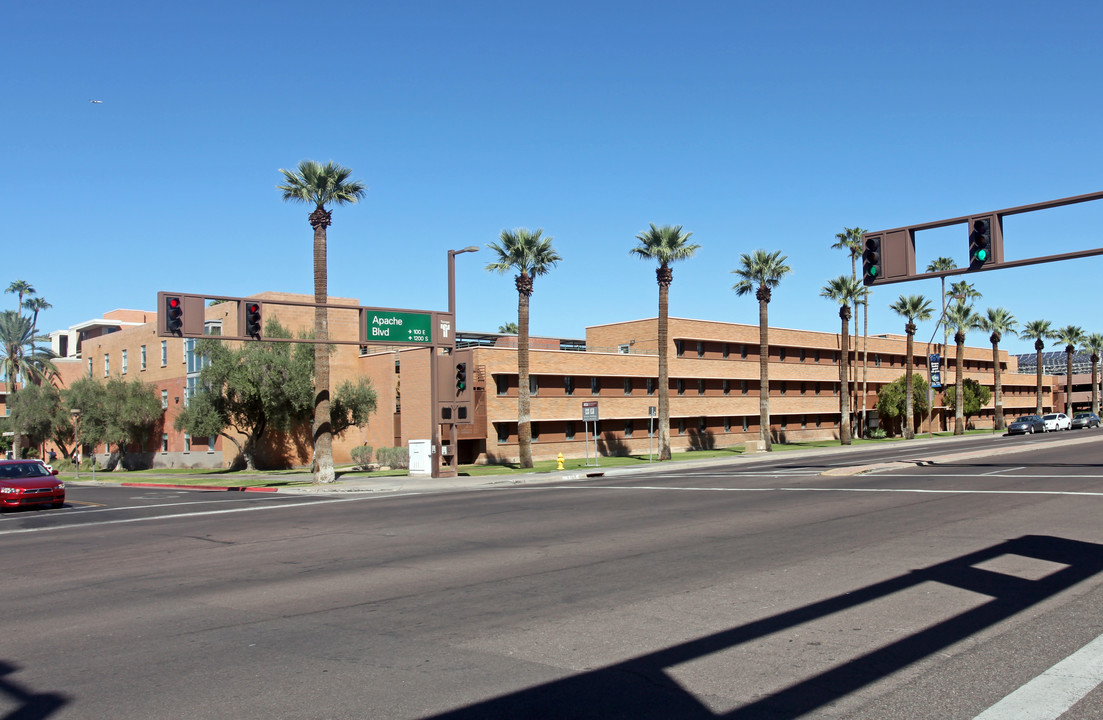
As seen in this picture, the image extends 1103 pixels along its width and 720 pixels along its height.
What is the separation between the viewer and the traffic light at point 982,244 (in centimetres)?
1980

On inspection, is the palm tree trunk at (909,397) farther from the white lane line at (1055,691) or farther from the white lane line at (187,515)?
the white lane line at (1055,691)

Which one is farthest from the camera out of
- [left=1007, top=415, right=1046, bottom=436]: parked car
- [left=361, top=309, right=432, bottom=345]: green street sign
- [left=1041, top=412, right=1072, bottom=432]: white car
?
[left=1041, top=412, right=1072, bottom=432]: white car

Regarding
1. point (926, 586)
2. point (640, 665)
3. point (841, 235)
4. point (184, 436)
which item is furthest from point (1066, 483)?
point (184, 436)

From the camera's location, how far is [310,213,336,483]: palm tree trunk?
1393 inches

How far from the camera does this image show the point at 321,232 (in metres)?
36.6

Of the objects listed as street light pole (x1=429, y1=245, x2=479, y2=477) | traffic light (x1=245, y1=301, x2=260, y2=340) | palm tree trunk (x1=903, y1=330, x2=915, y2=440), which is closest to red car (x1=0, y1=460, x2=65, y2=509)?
traffic light (x1=245, y1=301, x2=260, y2=340)

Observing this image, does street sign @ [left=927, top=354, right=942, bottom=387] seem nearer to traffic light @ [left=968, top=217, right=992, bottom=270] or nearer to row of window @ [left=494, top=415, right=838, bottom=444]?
row of window @ [left=494, top=415, right=838, bottom=444]

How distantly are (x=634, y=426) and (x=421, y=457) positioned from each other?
24.4 m

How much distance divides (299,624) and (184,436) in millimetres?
53526

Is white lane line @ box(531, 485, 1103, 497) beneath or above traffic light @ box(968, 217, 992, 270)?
beneath

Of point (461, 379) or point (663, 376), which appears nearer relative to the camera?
point (461, 379)

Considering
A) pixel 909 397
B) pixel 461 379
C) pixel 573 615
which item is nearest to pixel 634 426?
pixel 909 397

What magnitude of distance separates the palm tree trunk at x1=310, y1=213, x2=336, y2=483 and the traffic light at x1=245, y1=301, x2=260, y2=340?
7.85 m

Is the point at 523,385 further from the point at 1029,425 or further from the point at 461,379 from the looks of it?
the point at 1029,425
